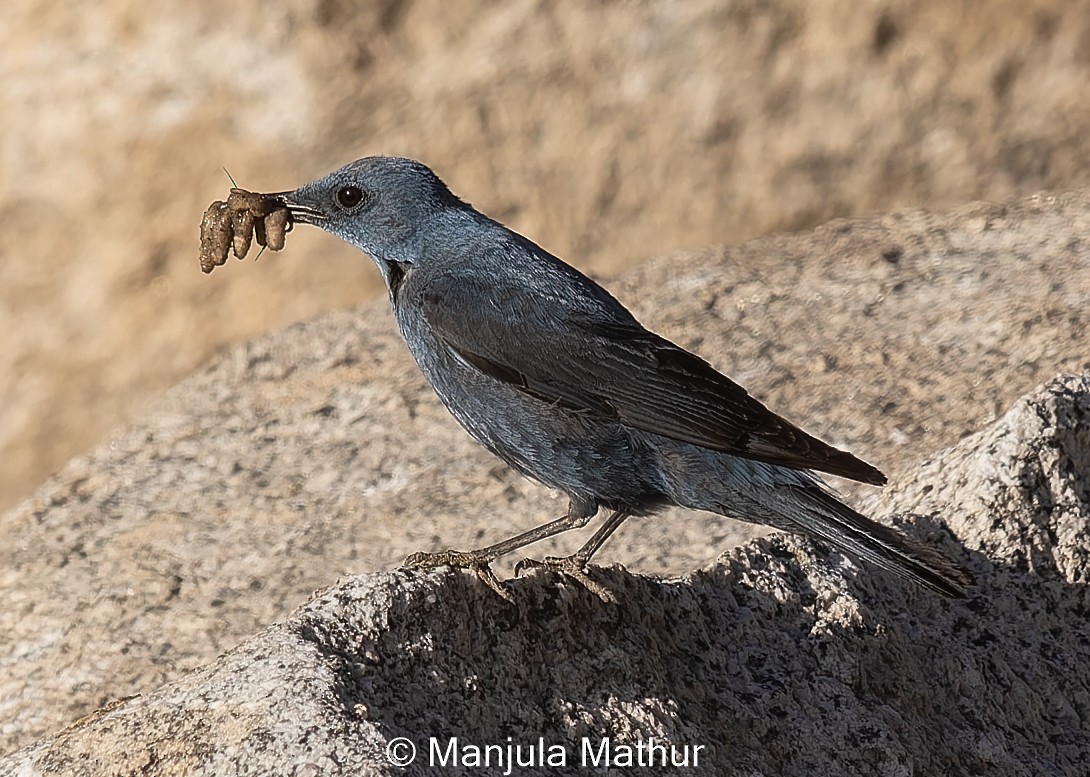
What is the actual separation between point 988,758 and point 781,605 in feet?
2.23

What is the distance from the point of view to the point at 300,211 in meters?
5.28

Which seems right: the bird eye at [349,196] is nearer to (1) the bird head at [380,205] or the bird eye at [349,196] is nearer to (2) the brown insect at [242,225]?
(1) the bird head at [380,205]

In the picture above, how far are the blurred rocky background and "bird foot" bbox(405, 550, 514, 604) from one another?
3.72m

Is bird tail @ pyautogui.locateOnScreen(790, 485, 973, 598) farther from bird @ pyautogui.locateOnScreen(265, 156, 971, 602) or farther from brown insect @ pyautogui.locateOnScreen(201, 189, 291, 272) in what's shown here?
brown insect @ pyautogui.locateOnScreen(201, 189, 291, 272)

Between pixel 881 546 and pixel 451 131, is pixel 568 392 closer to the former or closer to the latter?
pixel 881 546

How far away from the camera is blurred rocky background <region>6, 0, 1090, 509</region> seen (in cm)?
768

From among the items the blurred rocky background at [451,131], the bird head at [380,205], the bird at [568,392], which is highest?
the blurred rocky background at [451,131]

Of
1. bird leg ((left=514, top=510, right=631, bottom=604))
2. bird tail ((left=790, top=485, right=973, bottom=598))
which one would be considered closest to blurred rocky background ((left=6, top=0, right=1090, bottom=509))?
bird leg ((left=514, top=510, right=631, bottom=604))

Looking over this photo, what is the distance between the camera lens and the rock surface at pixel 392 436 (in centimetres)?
604

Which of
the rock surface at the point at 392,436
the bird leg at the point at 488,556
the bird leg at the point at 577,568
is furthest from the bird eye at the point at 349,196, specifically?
the rock surface at the point at 392,436

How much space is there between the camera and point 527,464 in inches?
185

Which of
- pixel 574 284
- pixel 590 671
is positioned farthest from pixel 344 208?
pixel 590 671

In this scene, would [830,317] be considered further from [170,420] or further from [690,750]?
[690,750]

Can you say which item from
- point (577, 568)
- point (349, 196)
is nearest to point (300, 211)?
point (349, 196)
